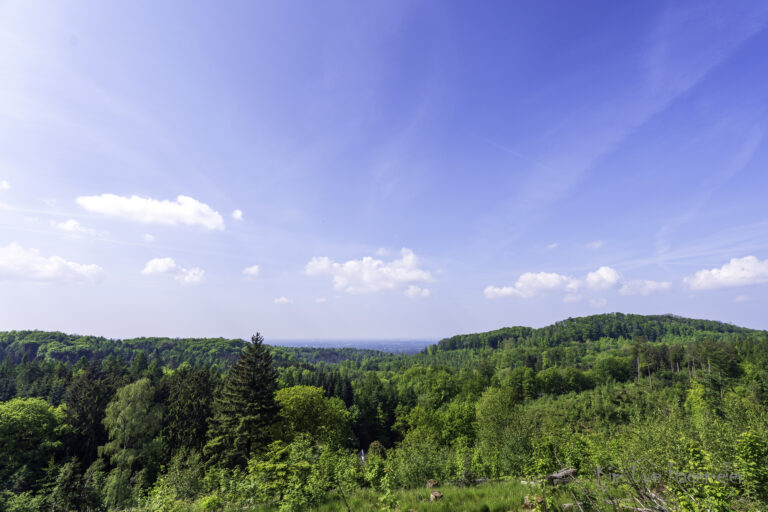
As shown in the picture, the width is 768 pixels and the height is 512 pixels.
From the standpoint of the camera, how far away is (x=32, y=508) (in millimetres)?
15836

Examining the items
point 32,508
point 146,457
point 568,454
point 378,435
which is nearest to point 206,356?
point 378,435

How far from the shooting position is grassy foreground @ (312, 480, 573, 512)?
1036cm

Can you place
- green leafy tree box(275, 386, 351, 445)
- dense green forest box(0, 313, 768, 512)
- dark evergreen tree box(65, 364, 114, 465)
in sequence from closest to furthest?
dense green forest box(0, 313, 768, 512)
green leafy tree box(275, 386, 351, 445)
dark evergreen tree box(65, 364, 114, 465)

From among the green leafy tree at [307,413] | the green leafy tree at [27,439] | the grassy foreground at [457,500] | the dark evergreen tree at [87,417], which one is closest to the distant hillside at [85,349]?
the dark evergreen tree at [87,417]

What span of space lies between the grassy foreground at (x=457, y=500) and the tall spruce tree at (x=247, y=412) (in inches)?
924

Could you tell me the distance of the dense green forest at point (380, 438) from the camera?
35.4 ft

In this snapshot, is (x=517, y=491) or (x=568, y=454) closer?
(x=517, y=491)

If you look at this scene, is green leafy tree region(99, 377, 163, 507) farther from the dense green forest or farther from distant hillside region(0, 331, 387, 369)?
distant hillside region(0, 331, 387, 369)

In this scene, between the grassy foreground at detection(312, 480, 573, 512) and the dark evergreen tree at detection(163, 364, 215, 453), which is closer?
the grassy foreground at detection(312, 480, 573, 512)

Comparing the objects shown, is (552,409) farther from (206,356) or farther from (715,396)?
(206,356)

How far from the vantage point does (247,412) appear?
105 ft

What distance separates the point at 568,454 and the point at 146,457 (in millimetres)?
52569

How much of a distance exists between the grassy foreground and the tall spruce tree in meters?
23.5

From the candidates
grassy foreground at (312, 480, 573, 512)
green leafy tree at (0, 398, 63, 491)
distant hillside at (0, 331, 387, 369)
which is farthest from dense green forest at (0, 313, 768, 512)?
distant hillside at (0, 331, 387, 369)
